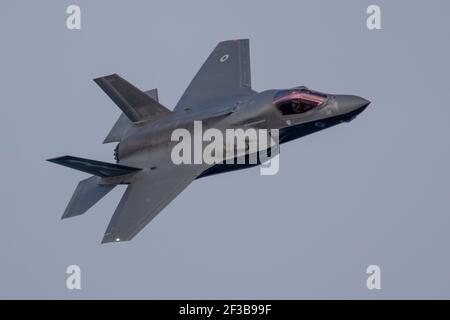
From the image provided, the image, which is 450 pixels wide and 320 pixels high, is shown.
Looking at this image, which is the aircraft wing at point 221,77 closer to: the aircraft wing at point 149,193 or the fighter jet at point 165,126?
the fighter jet at point 165,126

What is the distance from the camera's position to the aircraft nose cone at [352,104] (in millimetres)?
33000

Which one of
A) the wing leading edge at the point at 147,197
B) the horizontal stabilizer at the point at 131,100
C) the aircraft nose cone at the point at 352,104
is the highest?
the horizontal stabilizer at the point at 131,100

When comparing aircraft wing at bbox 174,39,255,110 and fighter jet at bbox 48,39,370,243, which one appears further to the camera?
aircraft wing at bbox 174,39,255,110

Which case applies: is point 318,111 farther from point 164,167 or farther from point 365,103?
point 164,167

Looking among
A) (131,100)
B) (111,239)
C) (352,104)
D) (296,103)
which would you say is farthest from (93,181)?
(352,104)

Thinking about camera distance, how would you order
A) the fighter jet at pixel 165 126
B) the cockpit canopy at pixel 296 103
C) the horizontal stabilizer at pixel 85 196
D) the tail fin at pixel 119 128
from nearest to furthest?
the fighter jet at pixel 165 126, the cockpit canopy at pixel 296 103, the horizontal stabilizer at pixel 85 196, the tail fin at pixel 119 128

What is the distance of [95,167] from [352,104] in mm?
7094

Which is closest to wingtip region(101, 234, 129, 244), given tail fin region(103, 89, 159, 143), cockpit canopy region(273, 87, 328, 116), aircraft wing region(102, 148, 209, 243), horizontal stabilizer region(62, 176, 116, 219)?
aircraft wing region(102, 148, 209, 243)

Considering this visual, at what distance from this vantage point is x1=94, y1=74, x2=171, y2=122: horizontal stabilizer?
3566 centimetres

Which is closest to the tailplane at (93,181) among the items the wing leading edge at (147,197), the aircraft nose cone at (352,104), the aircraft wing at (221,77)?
the wing leading edge at (147,197)

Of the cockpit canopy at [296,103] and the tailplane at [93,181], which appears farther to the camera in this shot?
the tailplane at [93,181]

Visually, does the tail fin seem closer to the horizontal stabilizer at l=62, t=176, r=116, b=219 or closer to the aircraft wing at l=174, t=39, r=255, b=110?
the aircraft wing at l=174, t=39, r=255, b=110

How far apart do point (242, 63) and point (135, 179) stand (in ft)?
17.8

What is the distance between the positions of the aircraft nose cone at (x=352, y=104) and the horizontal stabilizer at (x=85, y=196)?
6739mm
